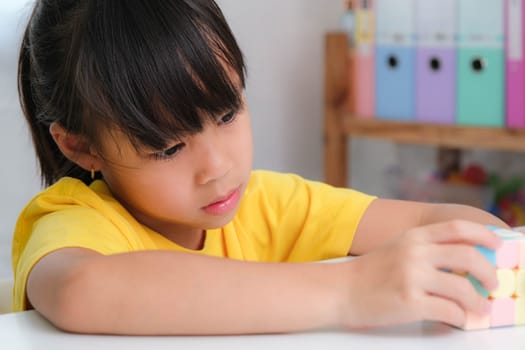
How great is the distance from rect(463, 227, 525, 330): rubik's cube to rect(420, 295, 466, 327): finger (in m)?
0.02

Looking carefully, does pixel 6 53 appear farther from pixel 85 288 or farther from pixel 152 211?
pixel 85 288

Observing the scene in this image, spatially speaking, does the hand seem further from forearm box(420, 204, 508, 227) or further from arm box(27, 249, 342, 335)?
forearm box(420, 204, 508, 227)

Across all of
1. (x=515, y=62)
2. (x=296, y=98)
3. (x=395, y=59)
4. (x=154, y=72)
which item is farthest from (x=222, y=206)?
(x=296, y=98)

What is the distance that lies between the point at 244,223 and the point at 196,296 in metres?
0.41

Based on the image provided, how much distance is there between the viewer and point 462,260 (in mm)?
643

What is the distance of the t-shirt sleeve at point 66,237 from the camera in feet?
2.54

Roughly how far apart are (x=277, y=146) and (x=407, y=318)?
7.84 ft

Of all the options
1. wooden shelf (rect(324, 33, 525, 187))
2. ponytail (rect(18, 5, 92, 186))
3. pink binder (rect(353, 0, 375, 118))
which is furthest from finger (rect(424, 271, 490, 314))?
pink binder (rect(353, 0, 375, 118))

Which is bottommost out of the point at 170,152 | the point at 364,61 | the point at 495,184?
the point at 495,184

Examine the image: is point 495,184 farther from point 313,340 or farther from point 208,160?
point 313,340

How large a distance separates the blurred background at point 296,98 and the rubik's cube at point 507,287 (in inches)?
84.7

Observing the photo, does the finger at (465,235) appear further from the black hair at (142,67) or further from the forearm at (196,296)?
the black hair at (142,67)

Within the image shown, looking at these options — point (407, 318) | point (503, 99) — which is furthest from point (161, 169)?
point (503, 99)

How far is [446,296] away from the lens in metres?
0.64
